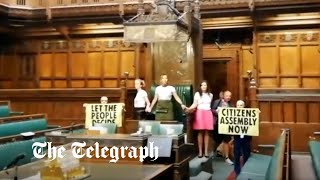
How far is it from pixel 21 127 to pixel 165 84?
3.23m

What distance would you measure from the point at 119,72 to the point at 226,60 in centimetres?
350

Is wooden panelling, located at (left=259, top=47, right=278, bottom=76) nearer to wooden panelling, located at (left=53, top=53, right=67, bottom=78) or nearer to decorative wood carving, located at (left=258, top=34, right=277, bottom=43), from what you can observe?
decorative wood carving, located at (left=258, top=34, right=277, bottom=43)

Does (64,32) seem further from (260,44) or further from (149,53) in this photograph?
(260,44)

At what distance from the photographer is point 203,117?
9227mm

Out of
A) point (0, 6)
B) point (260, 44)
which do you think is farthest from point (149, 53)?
point (0, 6)

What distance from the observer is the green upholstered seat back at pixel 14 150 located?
246 inches

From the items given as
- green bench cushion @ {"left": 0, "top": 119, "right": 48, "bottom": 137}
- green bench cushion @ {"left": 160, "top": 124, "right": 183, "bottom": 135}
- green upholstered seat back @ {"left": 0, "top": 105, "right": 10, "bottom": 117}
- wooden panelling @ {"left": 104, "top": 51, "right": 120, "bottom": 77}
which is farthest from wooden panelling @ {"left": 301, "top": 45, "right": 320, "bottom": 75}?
green upholstered seat back @ {"left": 0, "top": 105, "right": 10, "bottom": 117}

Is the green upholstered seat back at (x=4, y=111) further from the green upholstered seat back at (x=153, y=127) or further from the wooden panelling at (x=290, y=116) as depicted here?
the wooden panelling at (x=290, y=116)

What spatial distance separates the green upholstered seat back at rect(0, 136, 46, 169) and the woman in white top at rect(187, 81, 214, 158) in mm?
3398

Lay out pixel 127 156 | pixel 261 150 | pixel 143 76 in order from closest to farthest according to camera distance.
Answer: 1. pixel 127 156
2. pixel 261 150
3. pixel 143 76

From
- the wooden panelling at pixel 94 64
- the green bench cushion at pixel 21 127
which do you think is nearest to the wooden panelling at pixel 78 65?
the wooden panelling at pixel 94 64

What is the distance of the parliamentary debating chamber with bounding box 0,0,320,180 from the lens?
643 centimetres

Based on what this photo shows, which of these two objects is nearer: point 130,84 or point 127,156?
point 127,156

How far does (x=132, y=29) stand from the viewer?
30.5 feet
